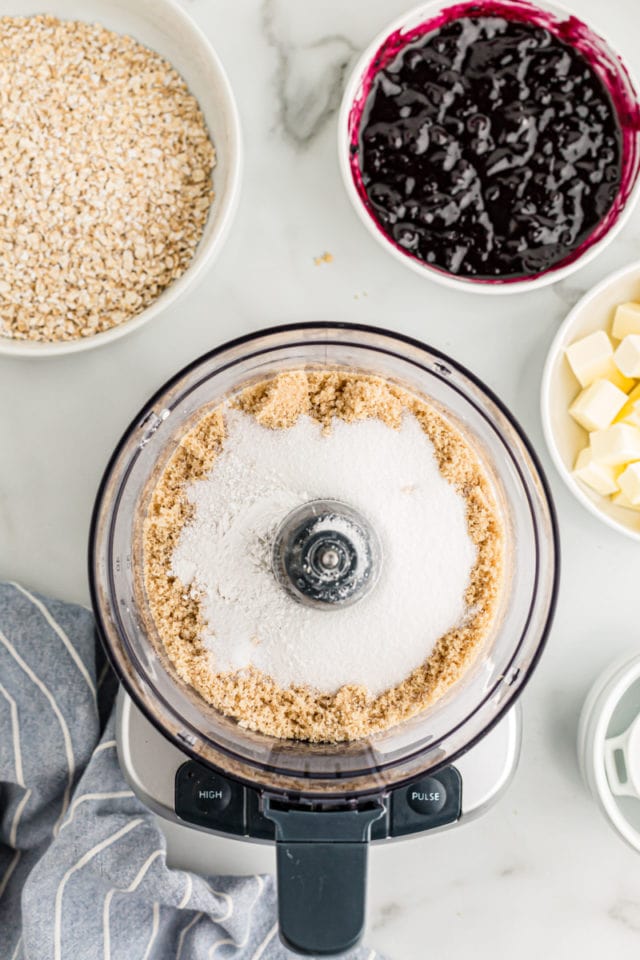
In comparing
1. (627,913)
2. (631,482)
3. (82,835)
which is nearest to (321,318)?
(631,482)

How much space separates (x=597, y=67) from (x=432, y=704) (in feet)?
2.12

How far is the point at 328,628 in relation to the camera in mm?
743

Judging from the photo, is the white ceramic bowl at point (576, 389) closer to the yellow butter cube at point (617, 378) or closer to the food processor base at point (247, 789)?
the yellow butter cube at point (617, 378)

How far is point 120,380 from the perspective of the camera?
101 centimetres

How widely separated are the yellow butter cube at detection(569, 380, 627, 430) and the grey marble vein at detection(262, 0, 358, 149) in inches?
15.5

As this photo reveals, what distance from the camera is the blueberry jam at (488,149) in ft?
3.04

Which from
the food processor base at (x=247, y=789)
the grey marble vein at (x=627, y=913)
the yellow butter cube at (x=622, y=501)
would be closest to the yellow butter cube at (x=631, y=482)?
the yellow butter cube at (x=622, y=501)

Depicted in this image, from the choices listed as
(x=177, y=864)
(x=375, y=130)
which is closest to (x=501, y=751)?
(x=177, y=864)

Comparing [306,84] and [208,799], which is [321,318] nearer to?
[306,84]

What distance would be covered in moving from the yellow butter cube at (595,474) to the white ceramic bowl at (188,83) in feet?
1.40

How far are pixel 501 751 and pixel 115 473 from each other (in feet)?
1.47

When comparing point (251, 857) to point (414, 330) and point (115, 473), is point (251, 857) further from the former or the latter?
point (414, 330)

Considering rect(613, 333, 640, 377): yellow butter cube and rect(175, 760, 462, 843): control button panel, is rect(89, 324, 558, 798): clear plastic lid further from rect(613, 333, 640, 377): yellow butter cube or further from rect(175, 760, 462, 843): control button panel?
rect(613, 333, 640, 377): yellow butter cube

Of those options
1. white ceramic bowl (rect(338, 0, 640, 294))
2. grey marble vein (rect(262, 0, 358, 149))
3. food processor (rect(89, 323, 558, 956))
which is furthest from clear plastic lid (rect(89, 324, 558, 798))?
grey marble vein (rect(262, 0, 358, 149))
